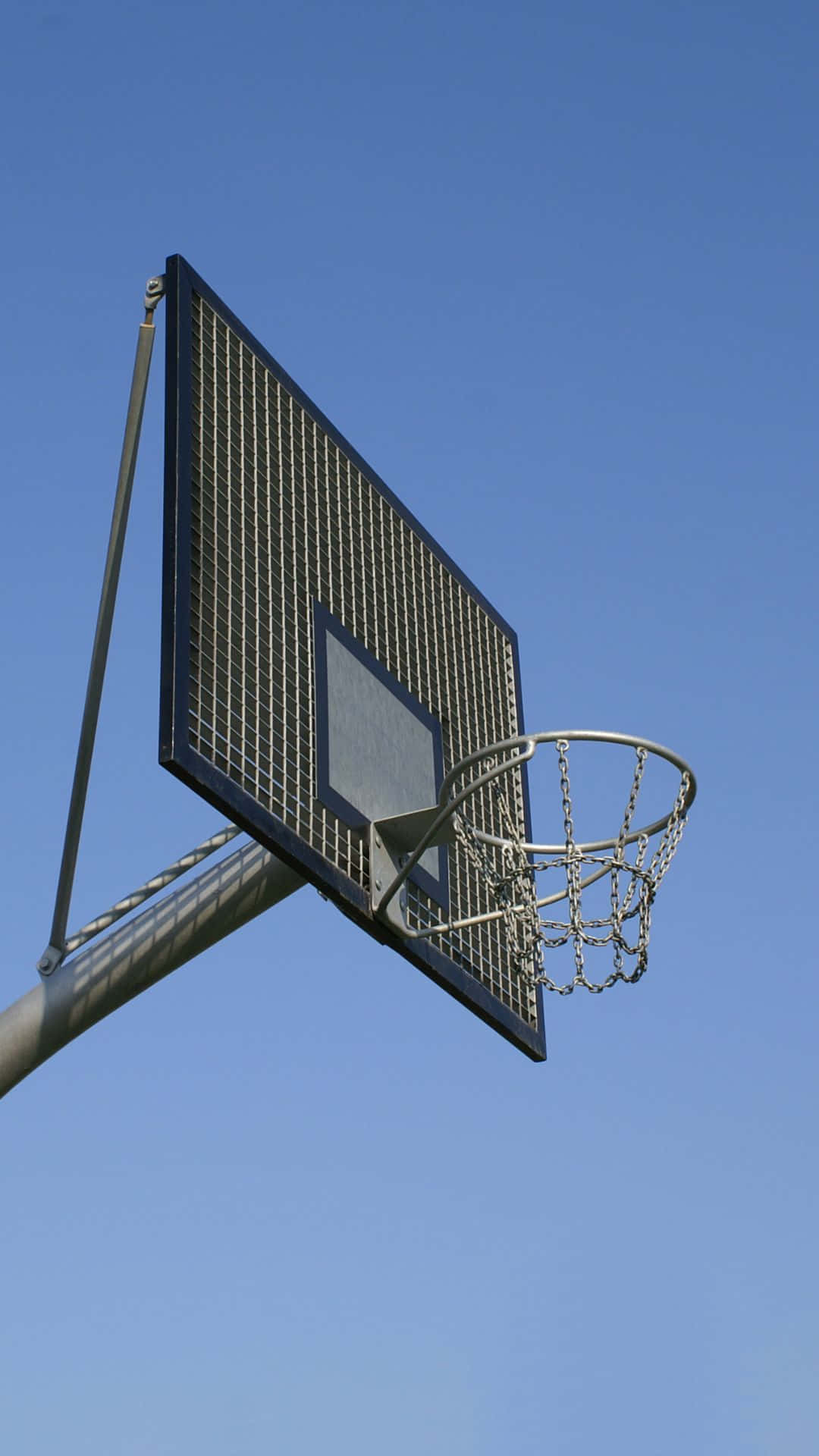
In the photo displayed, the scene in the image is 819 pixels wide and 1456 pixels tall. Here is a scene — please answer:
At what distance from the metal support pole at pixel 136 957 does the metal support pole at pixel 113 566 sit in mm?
321

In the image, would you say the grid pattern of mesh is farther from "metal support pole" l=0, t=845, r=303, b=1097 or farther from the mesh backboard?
"metal support pole" l=0, t=845, r=303, b=1097

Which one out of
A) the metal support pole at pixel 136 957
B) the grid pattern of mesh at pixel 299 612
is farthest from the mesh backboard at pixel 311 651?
the metal support pole at pixel 136 957

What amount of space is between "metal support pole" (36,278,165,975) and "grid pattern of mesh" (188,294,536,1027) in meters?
0.17

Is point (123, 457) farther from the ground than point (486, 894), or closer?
farther from the ground

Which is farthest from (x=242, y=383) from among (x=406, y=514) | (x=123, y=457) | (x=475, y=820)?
(x=475, y=820)

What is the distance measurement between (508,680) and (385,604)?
885mm

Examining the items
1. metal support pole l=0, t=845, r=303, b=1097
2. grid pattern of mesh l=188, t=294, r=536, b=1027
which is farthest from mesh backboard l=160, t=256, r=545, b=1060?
metal support pole l=0, t=845, r=303, b=1097

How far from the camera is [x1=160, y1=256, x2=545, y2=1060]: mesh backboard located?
5.51 metres

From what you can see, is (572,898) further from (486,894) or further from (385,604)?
(385,604)

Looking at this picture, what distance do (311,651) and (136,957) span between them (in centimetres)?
101

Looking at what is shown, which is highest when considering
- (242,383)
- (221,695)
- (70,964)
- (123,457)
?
(242,383)

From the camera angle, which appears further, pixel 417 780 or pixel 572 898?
pixel 417 780

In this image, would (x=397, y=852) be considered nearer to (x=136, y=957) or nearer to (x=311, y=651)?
(x=311, y=651)

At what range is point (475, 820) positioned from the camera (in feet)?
21.3
